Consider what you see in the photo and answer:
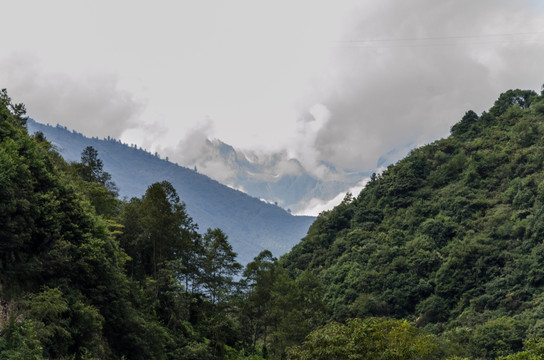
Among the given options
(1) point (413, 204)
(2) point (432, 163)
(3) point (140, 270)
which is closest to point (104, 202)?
(3) point (140, 270)

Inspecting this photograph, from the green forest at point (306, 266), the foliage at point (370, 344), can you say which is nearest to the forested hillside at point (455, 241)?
the green forest at point (306, 266)

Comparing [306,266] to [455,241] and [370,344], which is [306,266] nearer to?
[455,241]

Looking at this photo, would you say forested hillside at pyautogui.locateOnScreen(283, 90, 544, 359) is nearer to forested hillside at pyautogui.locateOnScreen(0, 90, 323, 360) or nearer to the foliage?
forested hillside at pyautogui.locateOnScreen(0, 90, 323, 360)

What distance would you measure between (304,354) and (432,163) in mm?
64658

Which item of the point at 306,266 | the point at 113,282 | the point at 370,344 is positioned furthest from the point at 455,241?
the point at 113,282

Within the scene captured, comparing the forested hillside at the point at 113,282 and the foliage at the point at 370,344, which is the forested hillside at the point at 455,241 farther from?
the foliage at the point at 370,344

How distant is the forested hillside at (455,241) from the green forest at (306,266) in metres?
0.22

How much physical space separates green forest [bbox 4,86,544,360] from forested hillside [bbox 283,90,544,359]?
218 mm

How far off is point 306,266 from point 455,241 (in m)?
25.9

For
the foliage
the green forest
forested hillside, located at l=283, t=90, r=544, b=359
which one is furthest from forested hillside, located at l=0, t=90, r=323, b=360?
forested hillside, located at l=283, t=90, r=544, b=359

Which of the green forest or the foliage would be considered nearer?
Answer: the foliage

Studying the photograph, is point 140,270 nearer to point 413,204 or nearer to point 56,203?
point 56,203

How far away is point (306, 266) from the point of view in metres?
81.8

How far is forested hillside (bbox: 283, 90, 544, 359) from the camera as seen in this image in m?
51.0
